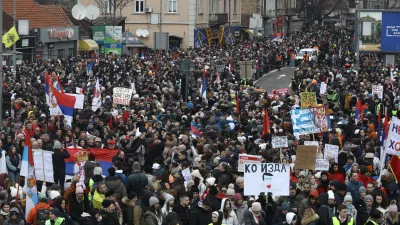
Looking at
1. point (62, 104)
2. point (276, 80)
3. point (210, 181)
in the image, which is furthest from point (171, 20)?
point (210, 181)

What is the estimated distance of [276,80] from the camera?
2117 inches

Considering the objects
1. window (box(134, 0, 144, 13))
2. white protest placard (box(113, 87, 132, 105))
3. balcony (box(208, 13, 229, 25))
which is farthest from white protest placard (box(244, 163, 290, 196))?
balcony (box(208, 13, 229, 25))

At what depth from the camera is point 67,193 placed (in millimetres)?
15055

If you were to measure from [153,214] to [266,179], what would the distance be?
1.81 meters

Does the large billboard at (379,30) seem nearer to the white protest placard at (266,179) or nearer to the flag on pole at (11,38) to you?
the flag on pole at (11,38)

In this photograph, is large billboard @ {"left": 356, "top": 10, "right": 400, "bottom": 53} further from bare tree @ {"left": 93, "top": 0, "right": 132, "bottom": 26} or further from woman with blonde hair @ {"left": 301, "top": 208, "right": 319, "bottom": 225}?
woman with blonde hair @ {"left": 301, "top": 208, "right": 319, "bottom": 225}

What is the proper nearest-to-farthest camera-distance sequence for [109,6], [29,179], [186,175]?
1. [29,179]
2. [186,175]
3. [109,6]

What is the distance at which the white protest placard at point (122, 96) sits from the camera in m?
27.8

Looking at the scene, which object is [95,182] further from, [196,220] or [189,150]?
[189,150]

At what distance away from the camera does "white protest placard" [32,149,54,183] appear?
1656 centimetres

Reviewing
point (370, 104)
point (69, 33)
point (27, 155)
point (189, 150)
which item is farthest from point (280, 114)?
point (69, 33)

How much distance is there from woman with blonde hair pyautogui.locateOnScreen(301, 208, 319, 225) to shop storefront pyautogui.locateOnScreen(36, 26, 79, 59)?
36.9m

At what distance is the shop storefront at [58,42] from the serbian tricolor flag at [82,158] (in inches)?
1234

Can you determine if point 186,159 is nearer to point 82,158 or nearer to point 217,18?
point 82,158
